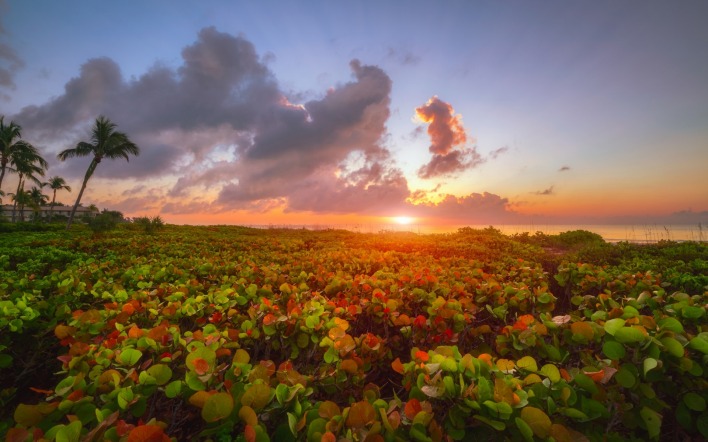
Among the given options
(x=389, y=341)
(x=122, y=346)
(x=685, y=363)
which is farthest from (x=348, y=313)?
(x=685, y=363)

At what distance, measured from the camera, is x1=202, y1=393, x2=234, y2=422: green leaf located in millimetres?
1161

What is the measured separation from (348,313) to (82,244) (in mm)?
10146

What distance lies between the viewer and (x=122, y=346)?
1800mm

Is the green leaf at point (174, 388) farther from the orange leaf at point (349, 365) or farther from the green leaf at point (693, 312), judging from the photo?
the green leaf at point (693, 312)

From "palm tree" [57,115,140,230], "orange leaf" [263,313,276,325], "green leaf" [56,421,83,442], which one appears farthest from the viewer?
"palm tree" [57,115,140,230]

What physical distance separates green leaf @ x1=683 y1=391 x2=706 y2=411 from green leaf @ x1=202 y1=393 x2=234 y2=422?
2.06 metres

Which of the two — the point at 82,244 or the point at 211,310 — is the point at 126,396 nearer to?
the point at 211,310

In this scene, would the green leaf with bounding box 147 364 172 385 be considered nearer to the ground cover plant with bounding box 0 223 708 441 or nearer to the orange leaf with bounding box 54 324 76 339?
the ground cover plant with bounding box 0 223 708 441

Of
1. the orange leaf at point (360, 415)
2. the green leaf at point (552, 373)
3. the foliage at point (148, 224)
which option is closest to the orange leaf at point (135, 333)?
the orange leaf at point (360, 415)

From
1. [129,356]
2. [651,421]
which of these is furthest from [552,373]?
[129,356]

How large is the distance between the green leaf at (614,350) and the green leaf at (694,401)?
1.40 ft

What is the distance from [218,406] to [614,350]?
171 cm

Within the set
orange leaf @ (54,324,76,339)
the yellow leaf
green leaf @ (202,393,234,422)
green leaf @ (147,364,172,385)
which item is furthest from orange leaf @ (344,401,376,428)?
orange leaf @ (54,324,76,339)

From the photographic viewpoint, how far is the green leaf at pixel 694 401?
152 centimetres
